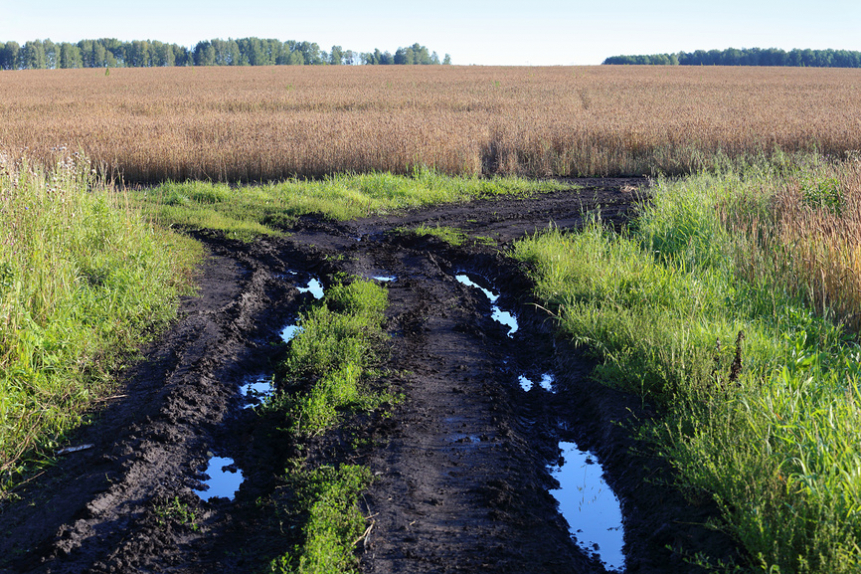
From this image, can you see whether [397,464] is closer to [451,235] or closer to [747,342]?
[747,342]

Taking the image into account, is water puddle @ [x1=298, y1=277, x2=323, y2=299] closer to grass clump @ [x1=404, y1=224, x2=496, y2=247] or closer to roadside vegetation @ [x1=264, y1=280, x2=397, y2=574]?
roadside vegetation @ [x1=264, y1=280, x2=397, y2=574]

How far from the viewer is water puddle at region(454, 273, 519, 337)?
7523 mm

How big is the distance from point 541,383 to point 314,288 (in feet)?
12.0

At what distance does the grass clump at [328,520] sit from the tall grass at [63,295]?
206cm

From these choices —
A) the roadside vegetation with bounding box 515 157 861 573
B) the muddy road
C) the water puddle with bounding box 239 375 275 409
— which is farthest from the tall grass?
the roadside vegetation with bounding box 515 157 861 573

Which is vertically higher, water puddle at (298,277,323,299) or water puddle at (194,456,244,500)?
water puddle at (298,277,323,299)

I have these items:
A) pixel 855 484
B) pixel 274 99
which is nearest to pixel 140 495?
pixel 855 484

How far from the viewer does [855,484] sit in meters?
3.21

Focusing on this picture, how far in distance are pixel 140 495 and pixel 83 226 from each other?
16.5ft

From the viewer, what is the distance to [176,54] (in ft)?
364

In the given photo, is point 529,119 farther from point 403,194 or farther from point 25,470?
point 25,470

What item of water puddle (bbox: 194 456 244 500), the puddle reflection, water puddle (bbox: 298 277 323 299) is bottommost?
water puddle (bbox: 194 456 244 500)

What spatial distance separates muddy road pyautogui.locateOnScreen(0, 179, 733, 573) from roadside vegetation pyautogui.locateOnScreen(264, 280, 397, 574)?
111mm

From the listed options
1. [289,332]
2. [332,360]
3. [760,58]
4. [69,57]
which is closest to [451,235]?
[289,332]
